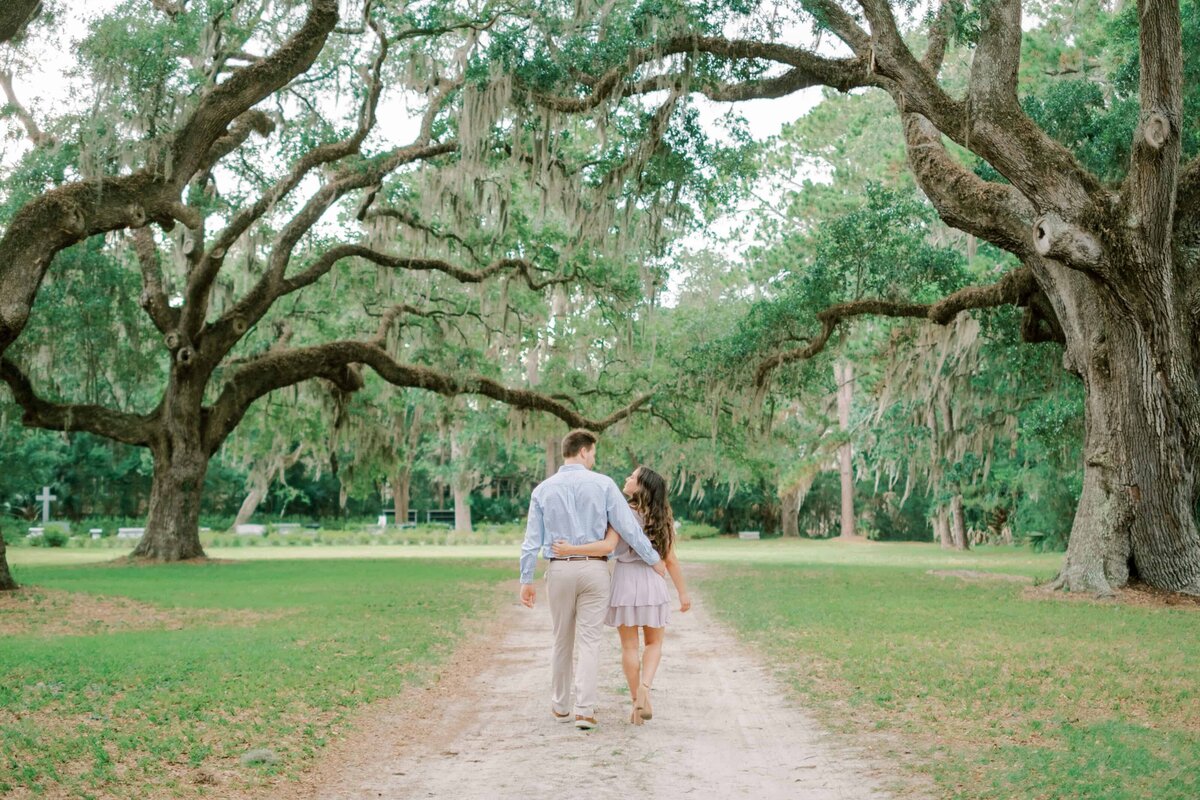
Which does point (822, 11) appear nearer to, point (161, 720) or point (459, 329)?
point (161, 720)

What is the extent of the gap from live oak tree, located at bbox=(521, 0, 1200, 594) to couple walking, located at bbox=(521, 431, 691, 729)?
25.2 ft

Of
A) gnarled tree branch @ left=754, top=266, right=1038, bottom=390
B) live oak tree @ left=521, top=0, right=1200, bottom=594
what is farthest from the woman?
gnarled tree branch @ left=754, top=266, right=1038, bottom=390

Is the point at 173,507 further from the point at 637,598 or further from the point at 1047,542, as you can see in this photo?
the point at 1047,542

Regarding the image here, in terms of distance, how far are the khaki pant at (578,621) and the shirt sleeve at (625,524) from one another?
0.68 ft

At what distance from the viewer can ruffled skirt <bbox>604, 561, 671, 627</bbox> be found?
6.40 metres

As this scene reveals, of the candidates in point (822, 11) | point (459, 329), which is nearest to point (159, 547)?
point (459, 329)

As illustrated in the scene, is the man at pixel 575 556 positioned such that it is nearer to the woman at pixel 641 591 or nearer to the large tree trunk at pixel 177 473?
the woman at pixel 641 591

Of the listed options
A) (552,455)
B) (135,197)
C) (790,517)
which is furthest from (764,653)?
(790,517)

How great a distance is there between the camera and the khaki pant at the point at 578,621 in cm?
611

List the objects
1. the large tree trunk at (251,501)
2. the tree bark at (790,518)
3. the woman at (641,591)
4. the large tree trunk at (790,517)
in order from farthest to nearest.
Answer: the tree bark at (790,518)
the large tree trunk at (790,517)
the large tree trunk at (251,501)
the woman at (641,591)

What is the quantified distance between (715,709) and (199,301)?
57.6 ft

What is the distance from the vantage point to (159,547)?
71.9ft

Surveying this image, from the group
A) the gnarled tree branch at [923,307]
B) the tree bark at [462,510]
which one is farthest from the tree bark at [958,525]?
the tree bark at [462,510]

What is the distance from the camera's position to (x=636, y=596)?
6414 mm
